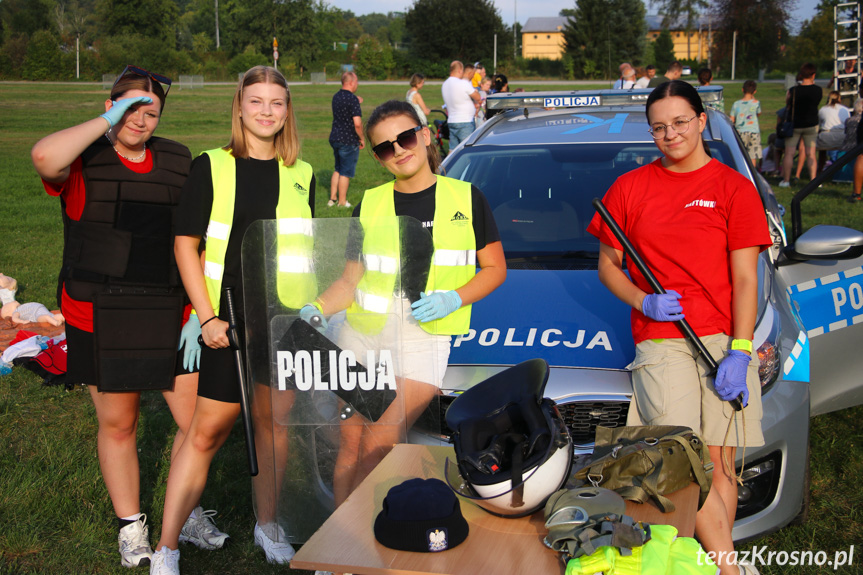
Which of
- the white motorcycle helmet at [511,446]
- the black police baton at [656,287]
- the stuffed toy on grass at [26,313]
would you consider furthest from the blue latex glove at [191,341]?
the stuffed toy on grass at [26,313]

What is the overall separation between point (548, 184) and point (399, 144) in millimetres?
1788

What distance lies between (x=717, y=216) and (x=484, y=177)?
2081 mm

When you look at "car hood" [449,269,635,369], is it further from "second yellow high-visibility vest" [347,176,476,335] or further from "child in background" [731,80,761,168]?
"child in background" [731,80,761,168]

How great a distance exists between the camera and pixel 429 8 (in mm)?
73000

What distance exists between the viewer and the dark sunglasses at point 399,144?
9.46 feet

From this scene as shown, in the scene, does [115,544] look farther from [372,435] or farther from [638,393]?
[638,393]

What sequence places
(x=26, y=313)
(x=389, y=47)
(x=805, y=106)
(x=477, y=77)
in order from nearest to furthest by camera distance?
(x=26, y=313)
(x=805, y=106)
(x=477, y=77)
(x=389, y=47)

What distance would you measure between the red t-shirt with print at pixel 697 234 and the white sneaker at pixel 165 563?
6.37 feet

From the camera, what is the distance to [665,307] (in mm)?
2699

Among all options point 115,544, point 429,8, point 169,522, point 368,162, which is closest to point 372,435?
point 169,522

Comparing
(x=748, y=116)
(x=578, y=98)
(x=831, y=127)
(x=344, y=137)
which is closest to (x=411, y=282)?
(x=578, y=98)

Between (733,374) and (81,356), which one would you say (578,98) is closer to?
(733,374)

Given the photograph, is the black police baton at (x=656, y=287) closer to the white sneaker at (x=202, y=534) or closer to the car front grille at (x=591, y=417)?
the car front grille at (x=591, y=417)

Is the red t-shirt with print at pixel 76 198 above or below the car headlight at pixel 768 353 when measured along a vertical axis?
above
